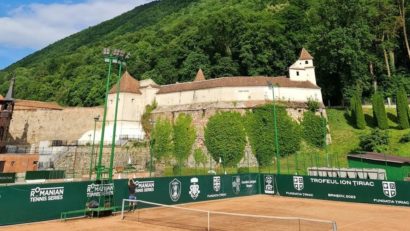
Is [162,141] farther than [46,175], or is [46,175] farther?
[162,141]

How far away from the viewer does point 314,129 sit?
156 ft

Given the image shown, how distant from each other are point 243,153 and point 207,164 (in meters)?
5.21

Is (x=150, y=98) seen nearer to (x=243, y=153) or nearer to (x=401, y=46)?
(x=243, y=153)

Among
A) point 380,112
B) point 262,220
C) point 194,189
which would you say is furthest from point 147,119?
Result: point 262,220

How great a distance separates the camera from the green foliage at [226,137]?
44.8m

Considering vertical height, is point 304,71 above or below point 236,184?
above

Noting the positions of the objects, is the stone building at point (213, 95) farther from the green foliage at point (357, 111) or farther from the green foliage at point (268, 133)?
the green foliage at point (357, 111)

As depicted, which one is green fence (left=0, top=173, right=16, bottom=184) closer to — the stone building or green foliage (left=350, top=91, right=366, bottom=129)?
the stone building

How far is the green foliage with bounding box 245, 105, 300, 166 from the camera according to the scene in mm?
45094

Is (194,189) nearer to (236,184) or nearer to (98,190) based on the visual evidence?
(236,184)

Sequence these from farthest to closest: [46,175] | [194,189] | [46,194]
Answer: [46,175] < [194,189] < [46,194]

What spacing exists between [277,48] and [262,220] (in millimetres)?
53404

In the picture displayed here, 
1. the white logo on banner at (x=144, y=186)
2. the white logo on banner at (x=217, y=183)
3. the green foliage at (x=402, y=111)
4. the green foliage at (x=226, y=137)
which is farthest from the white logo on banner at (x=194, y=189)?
the green foliage at (x=402, y=111)

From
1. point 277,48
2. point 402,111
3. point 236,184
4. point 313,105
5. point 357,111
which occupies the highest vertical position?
point 277,48
